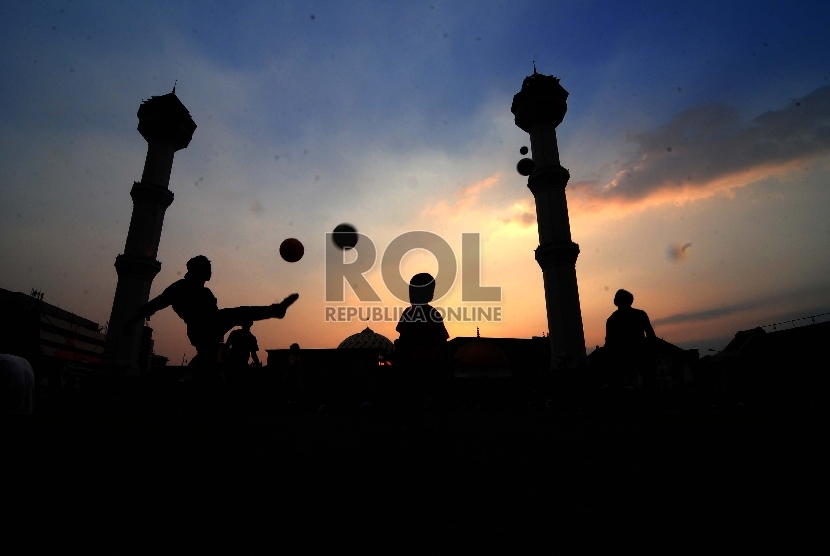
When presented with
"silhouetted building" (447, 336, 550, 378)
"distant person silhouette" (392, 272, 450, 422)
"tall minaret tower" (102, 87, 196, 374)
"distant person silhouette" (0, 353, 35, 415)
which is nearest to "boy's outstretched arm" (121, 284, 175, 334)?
"distant person silhouette" (0, 353, 35, 415)

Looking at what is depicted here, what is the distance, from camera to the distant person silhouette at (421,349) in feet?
15.7

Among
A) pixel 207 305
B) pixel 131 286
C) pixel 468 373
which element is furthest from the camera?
pixel 468 373

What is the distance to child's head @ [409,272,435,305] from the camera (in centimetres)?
502

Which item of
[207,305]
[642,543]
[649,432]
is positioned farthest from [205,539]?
[649,432]

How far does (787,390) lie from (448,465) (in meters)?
20.9

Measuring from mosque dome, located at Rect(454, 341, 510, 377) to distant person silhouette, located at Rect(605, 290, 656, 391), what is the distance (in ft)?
112

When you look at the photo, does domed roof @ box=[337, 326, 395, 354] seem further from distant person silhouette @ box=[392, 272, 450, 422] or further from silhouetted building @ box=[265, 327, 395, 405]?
distant person silhouette @ box=[392, 272, 450, 422]

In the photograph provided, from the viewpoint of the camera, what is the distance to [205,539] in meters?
1.44

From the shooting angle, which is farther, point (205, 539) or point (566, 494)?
point (566, 494)

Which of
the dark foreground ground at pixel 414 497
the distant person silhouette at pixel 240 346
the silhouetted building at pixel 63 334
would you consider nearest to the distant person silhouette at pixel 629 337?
the dark foreground ground at pixel 414 497

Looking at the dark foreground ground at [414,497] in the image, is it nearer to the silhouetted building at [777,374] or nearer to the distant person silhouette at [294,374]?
the distant person silhouette at [294,374]

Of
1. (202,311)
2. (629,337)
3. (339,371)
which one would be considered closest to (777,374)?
(629,337)

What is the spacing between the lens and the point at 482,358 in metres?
43.1

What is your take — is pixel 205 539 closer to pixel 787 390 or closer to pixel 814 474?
pixel 814 474
